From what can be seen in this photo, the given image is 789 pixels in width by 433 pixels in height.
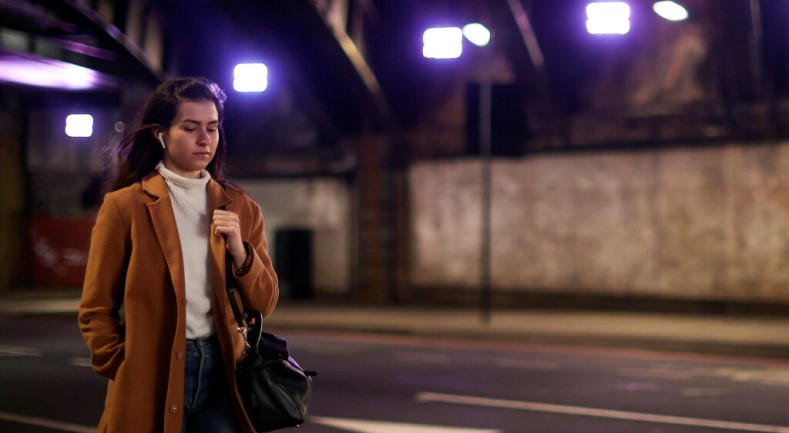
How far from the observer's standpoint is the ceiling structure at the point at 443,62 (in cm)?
1997

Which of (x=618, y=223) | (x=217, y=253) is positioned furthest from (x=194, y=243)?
(x=618, y=223)

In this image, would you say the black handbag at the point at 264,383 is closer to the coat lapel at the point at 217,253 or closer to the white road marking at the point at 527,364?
the coat lapel at the point at 217,253

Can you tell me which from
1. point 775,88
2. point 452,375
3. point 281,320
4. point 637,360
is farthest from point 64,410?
point 775,88

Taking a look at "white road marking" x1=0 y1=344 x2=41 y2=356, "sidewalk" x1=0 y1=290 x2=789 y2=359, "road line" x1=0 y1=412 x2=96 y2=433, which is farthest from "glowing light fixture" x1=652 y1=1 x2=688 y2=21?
"road line" x1=0 y1=412 x2=96 y2=433

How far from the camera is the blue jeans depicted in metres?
3.47

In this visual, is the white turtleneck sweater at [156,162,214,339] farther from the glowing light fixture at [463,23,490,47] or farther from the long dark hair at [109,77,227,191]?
the glowing light fixture at [463,23,490,47]

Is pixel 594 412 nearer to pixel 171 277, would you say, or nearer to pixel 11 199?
pixel 171 277

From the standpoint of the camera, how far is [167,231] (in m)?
3.43

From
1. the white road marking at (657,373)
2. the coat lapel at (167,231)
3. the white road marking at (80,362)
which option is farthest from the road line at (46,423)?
the white road marking at (657,373)

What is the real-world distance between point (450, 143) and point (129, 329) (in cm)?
2060

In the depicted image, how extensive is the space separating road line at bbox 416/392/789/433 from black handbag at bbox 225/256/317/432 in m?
5.75

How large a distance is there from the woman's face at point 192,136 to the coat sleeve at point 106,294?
11.0 inches

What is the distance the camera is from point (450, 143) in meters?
23.8

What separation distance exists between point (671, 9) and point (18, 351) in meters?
11.3
